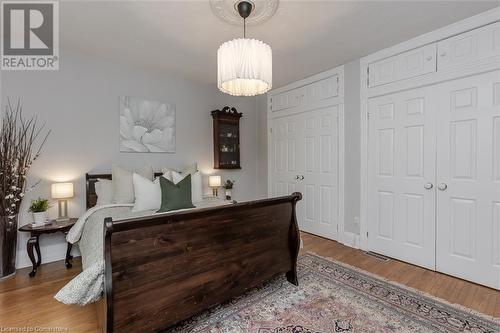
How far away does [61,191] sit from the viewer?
111 inches

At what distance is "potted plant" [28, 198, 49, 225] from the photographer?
2684 mm

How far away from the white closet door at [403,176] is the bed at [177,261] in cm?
160

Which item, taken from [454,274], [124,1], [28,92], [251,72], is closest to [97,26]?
[124,1]

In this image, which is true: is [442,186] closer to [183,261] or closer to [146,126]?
[183,261]

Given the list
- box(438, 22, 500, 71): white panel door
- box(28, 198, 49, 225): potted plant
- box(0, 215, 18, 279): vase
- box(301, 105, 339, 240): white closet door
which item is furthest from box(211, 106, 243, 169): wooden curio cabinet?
box(438, 22, 500, 71): white panel door

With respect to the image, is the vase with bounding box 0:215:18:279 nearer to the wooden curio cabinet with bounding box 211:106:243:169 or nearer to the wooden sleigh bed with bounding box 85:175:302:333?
the wooden sleigh bed with bounding box 85:175:302:333

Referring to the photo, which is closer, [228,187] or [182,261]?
[182,261]

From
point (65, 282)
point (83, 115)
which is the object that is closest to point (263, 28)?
point (83, 115)

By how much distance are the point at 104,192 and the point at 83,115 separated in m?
1.07

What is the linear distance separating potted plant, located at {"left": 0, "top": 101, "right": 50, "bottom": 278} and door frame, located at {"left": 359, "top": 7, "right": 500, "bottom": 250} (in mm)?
4001

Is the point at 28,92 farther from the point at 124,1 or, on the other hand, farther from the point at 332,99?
the point at 332,99

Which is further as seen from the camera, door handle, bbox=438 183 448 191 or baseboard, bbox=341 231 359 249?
baseboard, bbox=341 231 359 249

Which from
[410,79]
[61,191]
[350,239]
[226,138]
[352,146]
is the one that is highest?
[410,79]

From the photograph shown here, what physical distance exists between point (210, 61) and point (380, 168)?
2618mm
